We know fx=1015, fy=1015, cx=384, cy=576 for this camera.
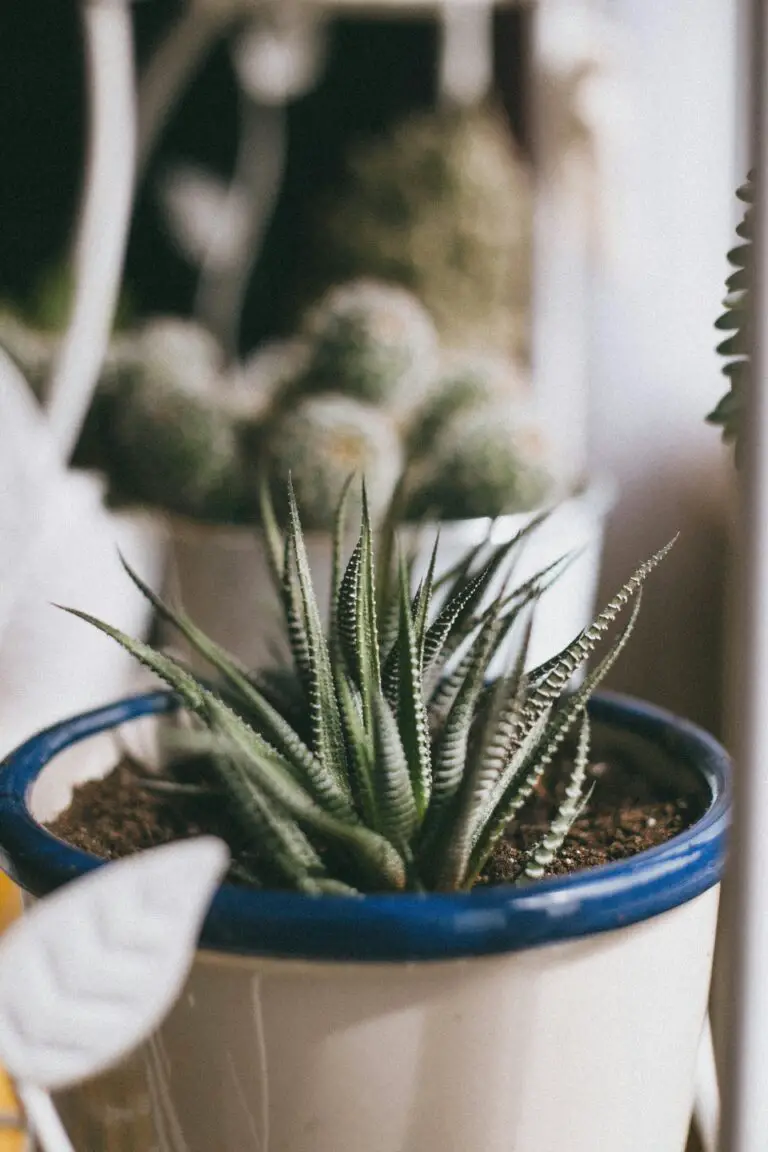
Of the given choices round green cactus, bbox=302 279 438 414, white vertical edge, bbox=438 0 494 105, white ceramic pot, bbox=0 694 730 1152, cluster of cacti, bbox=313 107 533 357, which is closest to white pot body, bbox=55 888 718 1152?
white ceramic pot, bbox=0 694 730 1152

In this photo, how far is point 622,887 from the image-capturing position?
246 millimetres

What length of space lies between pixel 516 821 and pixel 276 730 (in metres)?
0.12

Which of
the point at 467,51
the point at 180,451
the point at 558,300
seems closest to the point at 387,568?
the point at 180,451

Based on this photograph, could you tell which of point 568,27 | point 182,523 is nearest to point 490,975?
point 182,523

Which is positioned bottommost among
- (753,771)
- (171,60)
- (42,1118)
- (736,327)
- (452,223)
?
(42,1118)

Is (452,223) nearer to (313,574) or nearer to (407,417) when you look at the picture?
(407,417)

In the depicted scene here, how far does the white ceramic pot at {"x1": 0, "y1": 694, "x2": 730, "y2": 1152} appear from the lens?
Answer: 235 mm

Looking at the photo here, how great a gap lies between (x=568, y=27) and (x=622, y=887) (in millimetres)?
706

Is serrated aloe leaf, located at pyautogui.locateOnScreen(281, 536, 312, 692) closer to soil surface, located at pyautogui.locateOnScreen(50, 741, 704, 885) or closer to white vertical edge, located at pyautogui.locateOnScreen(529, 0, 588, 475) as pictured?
soil surface, located at pyautogui.locateOnScreen(50, 741, 704, 885)

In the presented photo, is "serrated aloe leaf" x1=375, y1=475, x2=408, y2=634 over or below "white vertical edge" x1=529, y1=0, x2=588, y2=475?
below

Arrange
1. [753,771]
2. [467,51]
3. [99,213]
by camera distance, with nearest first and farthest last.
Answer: [753,771], [99,213], [467,51]

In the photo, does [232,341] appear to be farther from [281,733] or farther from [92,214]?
[281,733]

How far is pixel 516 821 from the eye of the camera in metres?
0.38

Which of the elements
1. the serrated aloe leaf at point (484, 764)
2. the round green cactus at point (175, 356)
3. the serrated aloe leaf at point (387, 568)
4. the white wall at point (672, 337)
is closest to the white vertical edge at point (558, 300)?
the white wall at point (672, 337)
